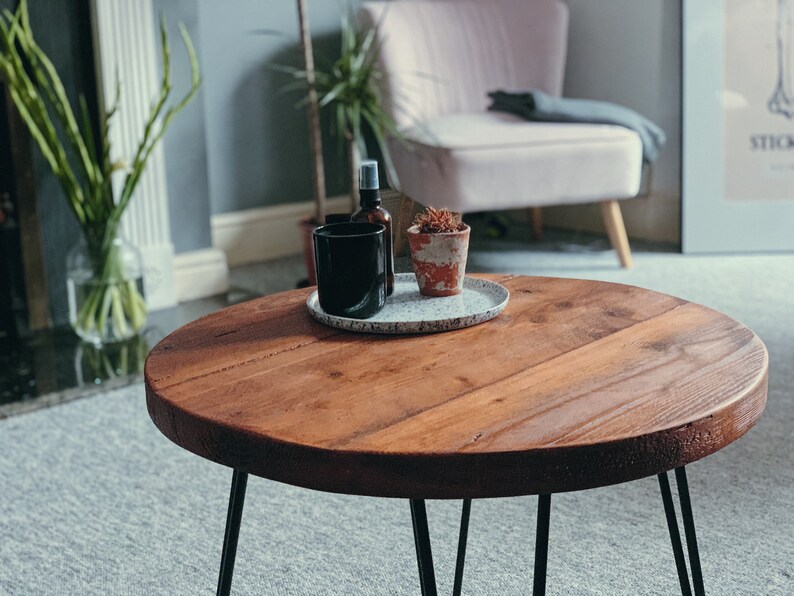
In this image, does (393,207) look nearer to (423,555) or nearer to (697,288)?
(423,555)

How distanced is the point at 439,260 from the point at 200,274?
1855 millimetres

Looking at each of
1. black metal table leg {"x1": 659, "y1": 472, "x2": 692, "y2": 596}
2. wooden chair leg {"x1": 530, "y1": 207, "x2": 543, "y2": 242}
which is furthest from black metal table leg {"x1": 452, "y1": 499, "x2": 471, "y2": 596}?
wooden chair leg {"x1": 530, "y1": 207, "x2": 543, "y2": 242}

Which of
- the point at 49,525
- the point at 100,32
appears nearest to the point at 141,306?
the point at 100,32

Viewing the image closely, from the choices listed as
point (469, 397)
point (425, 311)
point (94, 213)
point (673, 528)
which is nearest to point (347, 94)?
point (94, 213)

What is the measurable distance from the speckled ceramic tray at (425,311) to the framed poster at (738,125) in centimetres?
214

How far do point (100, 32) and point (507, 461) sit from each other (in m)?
2.13

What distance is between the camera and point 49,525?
4.96 feet

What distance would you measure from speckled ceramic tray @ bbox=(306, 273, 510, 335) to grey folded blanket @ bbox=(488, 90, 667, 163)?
183 cm

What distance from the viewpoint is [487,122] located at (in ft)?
9.85

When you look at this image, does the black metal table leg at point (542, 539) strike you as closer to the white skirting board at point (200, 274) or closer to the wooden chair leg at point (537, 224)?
the white skirting board at point (200, 274)

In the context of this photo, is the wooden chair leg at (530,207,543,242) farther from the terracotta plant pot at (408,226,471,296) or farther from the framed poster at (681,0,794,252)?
the terracotta plant pot at (408,226,471,296)

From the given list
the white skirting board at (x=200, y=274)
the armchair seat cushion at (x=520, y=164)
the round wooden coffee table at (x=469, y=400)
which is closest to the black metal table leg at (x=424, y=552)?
the round wooden coffee table at (x=469, y=400)

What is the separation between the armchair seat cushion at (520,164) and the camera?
2.74 metres

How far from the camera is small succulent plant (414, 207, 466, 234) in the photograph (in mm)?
1117
